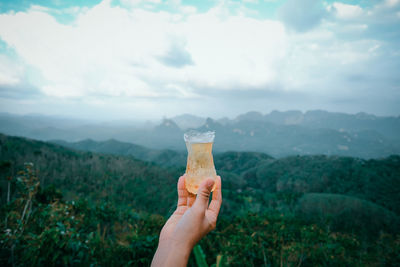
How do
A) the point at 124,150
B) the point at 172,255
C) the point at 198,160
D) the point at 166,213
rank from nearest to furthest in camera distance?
the point at 172,255 → the point at 198,160 → the point at 166,213 → the point at 124,150

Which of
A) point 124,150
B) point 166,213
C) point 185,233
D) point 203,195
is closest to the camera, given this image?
point 185,233

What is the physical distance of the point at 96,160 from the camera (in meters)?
24.4

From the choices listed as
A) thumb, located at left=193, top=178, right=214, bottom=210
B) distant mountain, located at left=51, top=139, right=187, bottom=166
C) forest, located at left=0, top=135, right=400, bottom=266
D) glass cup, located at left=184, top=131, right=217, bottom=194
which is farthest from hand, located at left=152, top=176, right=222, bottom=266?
distant mountain, located at left=51, top=139, right=187, bottom=166

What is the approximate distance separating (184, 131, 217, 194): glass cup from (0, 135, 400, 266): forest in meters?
1.03

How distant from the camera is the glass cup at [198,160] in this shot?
2.26 m

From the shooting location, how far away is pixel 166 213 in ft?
32.2

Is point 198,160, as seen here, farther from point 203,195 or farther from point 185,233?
point 185,233

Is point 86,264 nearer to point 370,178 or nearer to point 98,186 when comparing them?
point 98,186

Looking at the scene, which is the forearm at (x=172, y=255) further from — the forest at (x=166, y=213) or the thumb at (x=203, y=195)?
the forest at (x=166, y=213)

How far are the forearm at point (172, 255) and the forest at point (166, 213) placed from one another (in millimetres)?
1386

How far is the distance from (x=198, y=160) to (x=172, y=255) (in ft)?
3.35

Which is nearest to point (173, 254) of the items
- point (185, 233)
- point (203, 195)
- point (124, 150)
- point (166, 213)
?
point (185, 233)

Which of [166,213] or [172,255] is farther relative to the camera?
[166,213]

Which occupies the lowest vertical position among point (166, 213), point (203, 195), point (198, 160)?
point (166, 213)
